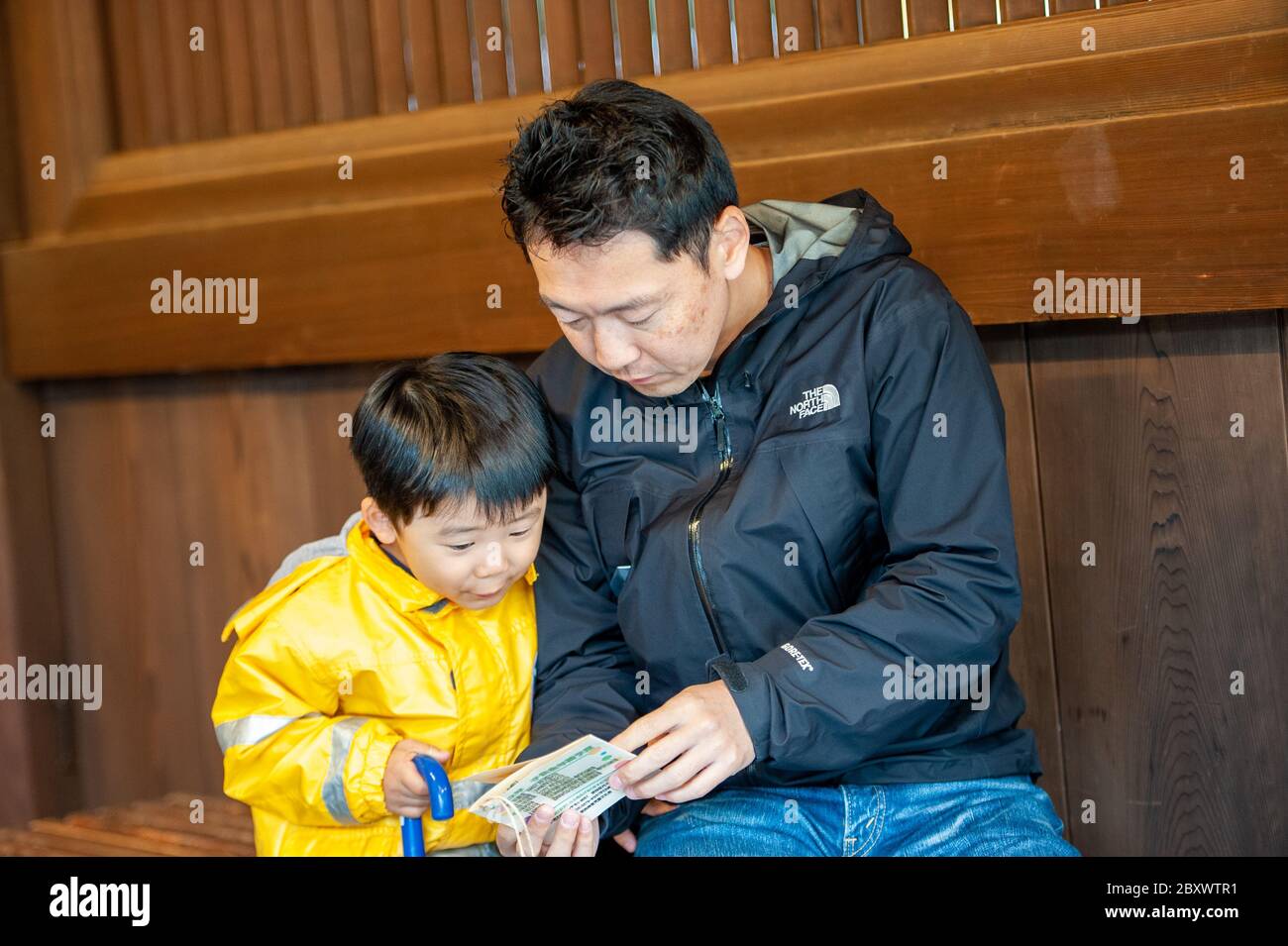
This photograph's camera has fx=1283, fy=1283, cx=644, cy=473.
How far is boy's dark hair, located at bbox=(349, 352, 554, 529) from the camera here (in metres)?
1.61

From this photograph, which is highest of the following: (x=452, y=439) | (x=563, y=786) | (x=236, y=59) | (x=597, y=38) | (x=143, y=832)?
(x=236, y=59)

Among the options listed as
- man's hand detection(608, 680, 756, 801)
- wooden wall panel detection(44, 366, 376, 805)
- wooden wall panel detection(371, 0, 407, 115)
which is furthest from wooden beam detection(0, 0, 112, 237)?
man's hand detection(608, 680, 756, 801)

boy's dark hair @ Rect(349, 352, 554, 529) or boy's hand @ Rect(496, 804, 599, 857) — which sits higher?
boy's dark hair @ Rect(349, 352, 554, 529)

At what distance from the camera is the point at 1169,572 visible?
191 cm

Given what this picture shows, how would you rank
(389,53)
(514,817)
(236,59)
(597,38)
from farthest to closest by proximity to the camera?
(236,59) < (389,53) < (597,38) < (514,817)

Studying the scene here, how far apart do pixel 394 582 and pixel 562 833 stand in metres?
0.45

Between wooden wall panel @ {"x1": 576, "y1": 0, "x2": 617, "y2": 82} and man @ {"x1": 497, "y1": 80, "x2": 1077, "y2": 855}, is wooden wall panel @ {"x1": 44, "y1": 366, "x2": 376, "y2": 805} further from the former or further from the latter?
man @ {"x1": 497, "y1": 80, "x2": 1077, "y2": 855}

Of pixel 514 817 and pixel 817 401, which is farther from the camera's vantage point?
pixel 817 401

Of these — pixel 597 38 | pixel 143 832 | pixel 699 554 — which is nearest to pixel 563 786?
pixel 699 554

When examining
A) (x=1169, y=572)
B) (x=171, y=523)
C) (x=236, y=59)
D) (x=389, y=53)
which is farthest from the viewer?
(x=171, y=523)

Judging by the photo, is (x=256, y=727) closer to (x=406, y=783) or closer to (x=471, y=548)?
(x=406, y=783)

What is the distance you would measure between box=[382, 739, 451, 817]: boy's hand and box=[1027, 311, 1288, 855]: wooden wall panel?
3.31ft

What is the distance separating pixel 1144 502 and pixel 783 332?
2.17 ft
